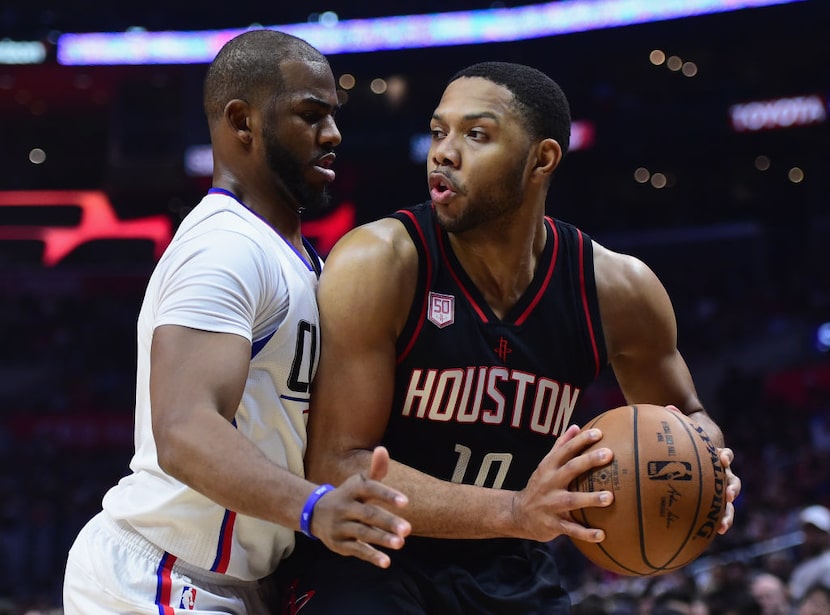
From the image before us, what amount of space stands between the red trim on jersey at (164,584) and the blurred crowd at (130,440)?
16.0 ft

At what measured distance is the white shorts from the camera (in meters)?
2.90

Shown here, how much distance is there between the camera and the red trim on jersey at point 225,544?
2904 mm

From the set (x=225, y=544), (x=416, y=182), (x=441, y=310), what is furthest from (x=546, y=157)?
(x=416, y=182)

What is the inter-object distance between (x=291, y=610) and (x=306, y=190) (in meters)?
1.27

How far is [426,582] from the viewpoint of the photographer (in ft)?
10.6

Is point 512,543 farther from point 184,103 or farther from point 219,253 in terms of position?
point 184,103

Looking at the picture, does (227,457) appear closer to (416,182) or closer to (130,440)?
(130,440)

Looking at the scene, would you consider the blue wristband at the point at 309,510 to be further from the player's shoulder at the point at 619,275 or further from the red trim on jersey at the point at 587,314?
the player's shoulder at the point at 619,275

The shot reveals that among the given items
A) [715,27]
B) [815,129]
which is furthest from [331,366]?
[815,129]

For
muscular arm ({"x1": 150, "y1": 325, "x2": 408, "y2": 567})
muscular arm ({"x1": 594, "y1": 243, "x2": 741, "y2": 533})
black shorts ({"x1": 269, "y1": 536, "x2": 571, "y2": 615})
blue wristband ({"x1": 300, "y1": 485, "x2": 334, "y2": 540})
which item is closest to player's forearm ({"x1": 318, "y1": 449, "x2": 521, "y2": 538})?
black shorts ({"x1": 269, "y1": 536, "x2": 571, "y2": 615})

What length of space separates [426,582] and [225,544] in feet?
2.19

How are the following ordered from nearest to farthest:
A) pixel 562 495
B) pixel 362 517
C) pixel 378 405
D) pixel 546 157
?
1. pixel 362 517
2. pixel 562 495
3. pixel 378 405
4. pixel 546 157

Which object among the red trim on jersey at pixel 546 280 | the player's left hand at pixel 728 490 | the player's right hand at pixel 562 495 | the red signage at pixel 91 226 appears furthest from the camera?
the red signage at pixel 91 226

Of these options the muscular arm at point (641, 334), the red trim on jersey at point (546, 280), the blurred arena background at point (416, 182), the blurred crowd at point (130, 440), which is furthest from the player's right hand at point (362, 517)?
the blurred arena background at point (416, 182)
